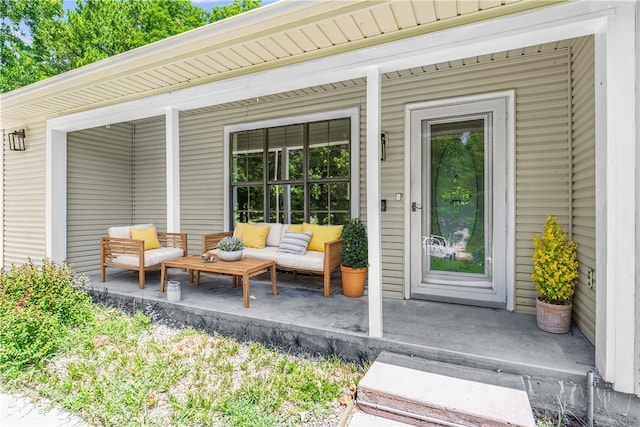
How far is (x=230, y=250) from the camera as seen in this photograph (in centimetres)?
407

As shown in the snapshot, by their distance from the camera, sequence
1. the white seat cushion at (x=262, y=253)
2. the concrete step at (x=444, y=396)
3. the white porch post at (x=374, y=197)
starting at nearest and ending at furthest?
the concrete step at (x=444, y=396), the white porch post at (x=374, y=197), the white seat cushion at (x=262, y=253)

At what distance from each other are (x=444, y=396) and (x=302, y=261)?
7.58ft

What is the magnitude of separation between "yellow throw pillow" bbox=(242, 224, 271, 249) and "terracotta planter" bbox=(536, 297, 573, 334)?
11.3 ft

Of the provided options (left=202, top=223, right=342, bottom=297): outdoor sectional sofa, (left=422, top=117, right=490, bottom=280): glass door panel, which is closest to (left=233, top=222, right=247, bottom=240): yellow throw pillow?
(left=202, top=223, right=342, bottom=297): outdoor sectional sofa

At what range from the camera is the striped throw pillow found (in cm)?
441

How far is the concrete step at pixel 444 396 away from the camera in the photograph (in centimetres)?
198

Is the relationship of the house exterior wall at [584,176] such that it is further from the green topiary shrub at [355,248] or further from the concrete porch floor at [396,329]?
the green topiary shrub at [355,248]

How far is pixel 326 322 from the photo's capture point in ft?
10.3

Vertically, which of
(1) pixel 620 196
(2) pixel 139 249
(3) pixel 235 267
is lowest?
(3) pixel 235 267

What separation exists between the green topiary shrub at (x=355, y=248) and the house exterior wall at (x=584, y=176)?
6.70 feet

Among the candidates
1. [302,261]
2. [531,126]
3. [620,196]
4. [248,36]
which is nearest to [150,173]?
[302,261]

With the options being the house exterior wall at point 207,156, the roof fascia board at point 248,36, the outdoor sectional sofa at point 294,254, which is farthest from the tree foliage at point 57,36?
the outdoor sectional sofa at point 294,254

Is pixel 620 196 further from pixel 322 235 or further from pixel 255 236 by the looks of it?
pixel 255 236

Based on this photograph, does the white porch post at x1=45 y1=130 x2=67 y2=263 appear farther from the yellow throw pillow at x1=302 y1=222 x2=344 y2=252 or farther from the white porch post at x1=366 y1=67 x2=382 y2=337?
the white porch post at x1=366 y1=67 x2=382 y2=337
